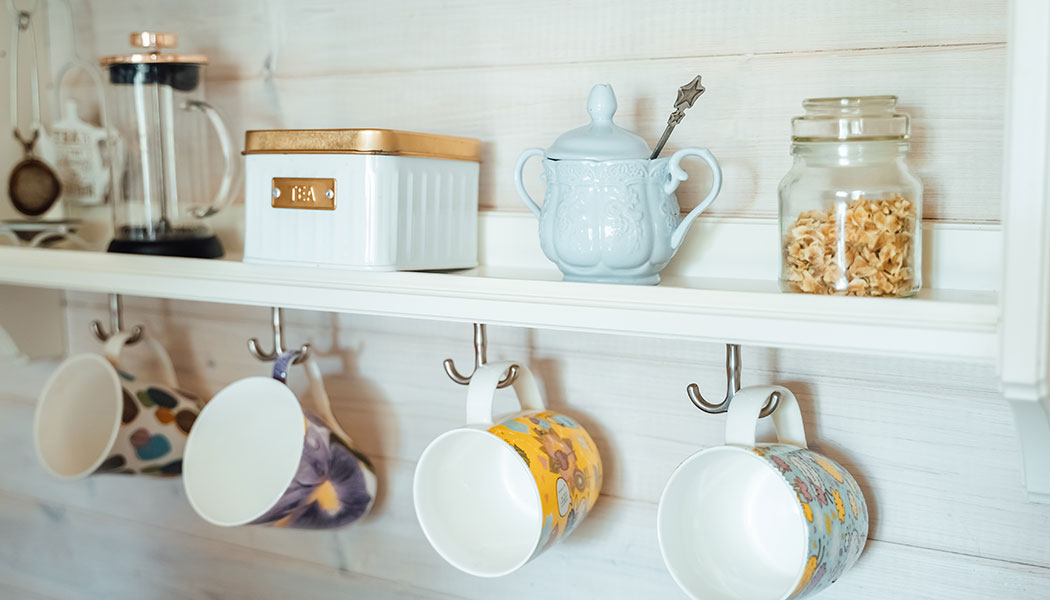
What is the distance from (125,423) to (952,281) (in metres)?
0.90

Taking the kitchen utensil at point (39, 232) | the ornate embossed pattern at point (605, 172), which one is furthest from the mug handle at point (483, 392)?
the kitchen utensil at point (39, 232)

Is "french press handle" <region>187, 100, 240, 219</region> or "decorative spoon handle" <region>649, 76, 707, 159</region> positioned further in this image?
"french press handle" <region>187, 100, 240, 219</region>

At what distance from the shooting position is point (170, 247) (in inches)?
42.4

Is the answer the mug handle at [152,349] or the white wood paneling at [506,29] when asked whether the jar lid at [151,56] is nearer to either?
the white wood paneling at [506,29]

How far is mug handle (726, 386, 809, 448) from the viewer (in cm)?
83

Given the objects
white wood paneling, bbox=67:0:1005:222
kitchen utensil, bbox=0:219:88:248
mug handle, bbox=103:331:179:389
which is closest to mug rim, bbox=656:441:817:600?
white wood paneling, bbox=67:0:1005:222

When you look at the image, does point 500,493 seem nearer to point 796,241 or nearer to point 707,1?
point 796,241

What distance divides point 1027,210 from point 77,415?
108 cm

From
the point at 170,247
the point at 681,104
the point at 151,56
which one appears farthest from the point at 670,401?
the point at 151,56

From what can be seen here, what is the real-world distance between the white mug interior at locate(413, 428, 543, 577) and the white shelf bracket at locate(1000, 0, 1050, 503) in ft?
1.53

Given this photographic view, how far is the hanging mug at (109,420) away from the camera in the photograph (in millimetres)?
1153

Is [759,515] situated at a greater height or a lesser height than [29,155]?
lesser

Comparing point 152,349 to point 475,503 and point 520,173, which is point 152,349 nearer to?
point 475,503

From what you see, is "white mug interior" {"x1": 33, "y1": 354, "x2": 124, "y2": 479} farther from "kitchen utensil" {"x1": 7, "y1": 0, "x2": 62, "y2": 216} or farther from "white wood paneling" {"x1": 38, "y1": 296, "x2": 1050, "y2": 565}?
"kitchen utensil" {"x1": 7, "y1": 0, "x2": 62, "y2": 216}
